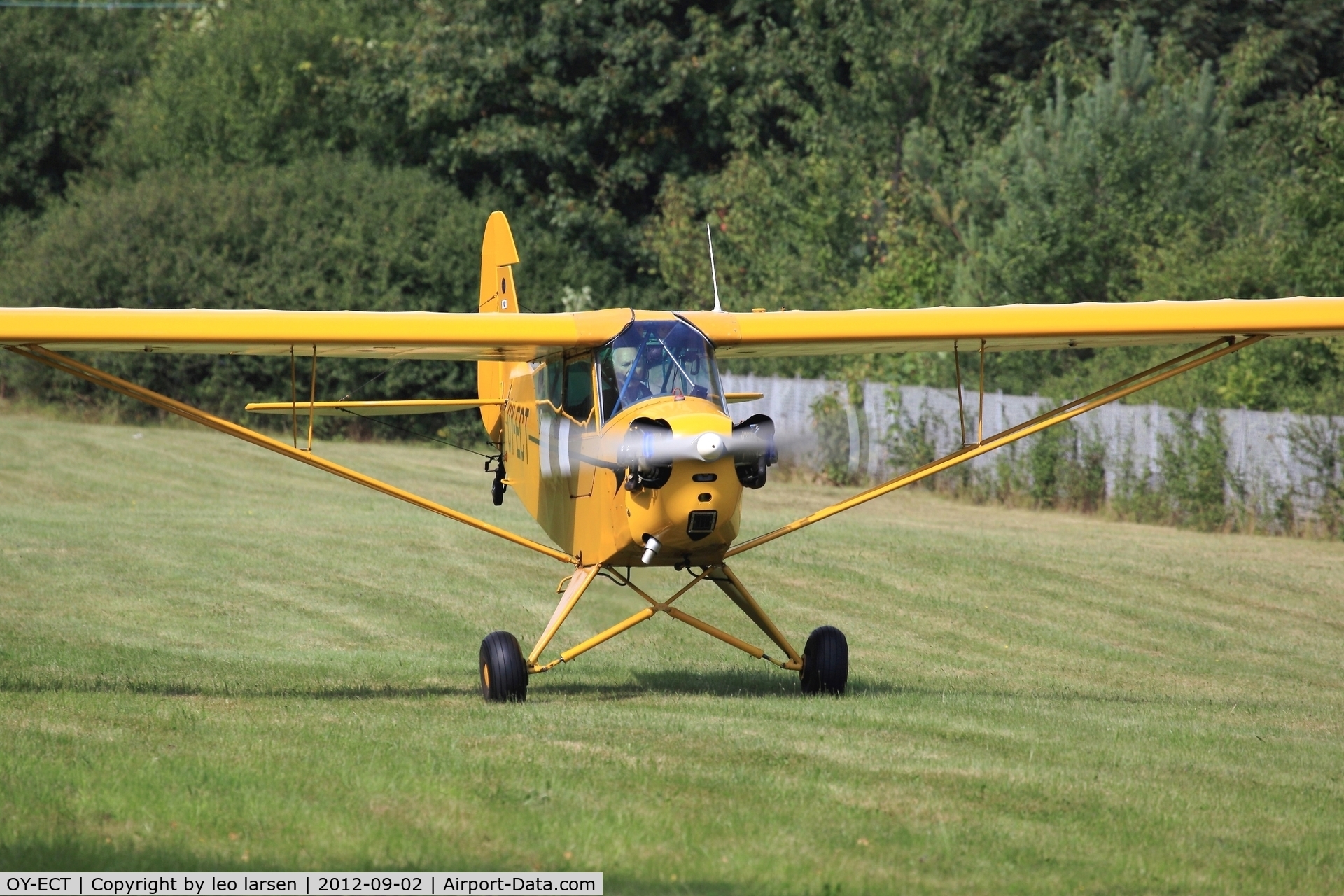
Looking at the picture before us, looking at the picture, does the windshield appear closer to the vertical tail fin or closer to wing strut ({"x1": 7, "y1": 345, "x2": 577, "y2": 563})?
wing strut ({"x1": 7, "y1": 345, "x2": 577, "y2": 563})

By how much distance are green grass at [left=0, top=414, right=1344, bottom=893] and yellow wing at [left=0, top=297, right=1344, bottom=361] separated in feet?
7.53

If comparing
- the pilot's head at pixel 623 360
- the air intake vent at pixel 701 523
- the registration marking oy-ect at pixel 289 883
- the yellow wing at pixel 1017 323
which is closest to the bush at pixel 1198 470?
the yellow wing at pixel 1017 323

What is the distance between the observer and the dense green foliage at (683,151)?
3206 cm

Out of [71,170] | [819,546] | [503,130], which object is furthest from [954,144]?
[71,170]

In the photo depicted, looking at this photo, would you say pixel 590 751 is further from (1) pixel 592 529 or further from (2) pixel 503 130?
(2) pixel 503 130

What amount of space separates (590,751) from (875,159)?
33.2 m

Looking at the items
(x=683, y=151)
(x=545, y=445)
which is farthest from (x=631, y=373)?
(x=683, y=151)

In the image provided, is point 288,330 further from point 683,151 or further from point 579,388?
point 683,151

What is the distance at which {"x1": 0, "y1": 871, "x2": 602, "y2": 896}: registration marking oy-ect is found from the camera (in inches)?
224

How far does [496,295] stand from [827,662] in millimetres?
6202

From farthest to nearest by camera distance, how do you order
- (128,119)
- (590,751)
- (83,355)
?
1. (128,119)
2. (83,355)
3. (590,751)

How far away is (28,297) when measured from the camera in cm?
3872

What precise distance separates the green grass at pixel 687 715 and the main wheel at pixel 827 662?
0.69 ft

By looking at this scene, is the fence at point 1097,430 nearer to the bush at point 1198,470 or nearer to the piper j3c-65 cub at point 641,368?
the bush at point 1198,470
